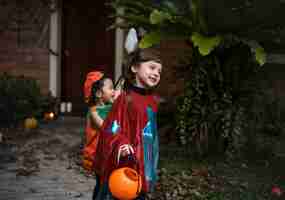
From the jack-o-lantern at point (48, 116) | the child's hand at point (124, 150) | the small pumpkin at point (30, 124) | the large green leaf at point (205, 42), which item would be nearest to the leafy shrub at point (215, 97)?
the large green leaf at point (205, 42)

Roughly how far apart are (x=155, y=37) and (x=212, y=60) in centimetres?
96

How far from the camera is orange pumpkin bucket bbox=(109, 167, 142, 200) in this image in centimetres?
226

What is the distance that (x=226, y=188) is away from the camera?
4.47m

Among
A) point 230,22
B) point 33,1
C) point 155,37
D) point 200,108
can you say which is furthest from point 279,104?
point 33,1

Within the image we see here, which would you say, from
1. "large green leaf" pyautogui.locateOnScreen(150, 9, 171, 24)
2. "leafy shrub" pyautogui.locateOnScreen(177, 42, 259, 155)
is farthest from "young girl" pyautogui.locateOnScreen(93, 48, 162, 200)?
"leafy shrub" pyautogui.locateOnScreen(177, 42, 259, 155)

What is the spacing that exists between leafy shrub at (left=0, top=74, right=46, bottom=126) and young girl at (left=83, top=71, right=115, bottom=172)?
4311 millimetres

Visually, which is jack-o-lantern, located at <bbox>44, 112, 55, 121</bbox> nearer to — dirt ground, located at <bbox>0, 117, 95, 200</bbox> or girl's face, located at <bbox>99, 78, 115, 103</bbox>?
dirt ground, located at <bbox>0, 117, 95, 200</bbox>

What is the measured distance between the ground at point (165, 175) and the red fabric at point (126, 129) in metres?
1.84

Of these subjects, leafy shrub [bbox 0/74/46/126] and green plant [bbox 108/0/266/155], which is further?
leafy shrub [bbox 0/74/46/126]

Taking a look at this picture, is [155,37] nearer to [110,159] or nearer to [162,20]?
[162,20]

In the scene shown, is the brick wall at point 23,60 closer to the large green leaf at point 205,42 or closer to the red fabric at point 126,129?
the large green leaf at point 205,42

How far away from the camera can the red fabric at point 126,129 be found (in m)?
2.44

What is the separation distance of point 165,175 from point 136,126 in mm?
2483

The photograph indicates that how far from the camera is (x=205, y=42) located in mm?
4512
